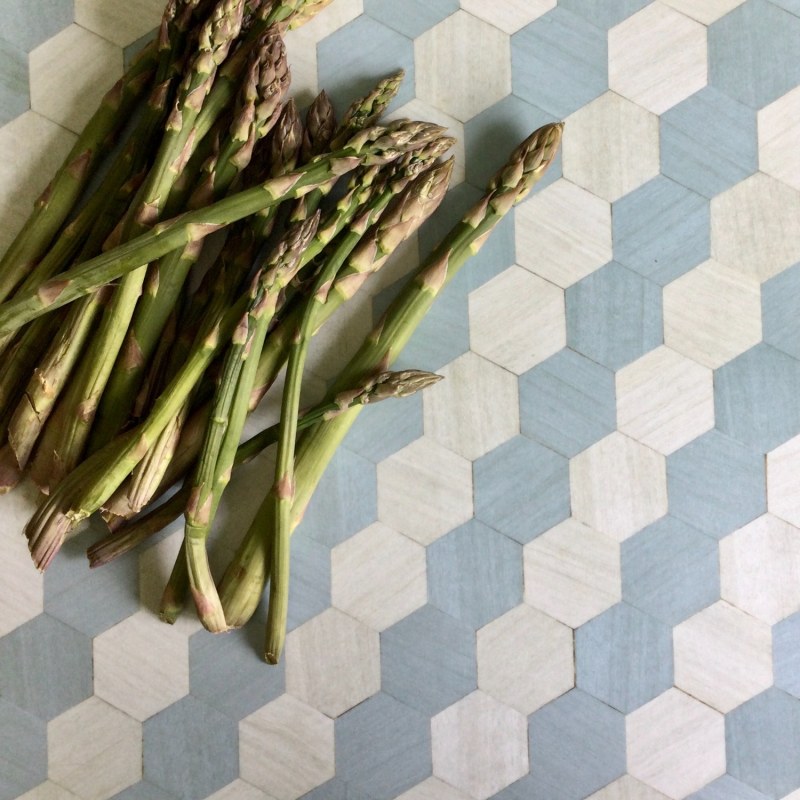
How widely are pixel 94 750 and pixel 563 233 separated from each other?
1.05m

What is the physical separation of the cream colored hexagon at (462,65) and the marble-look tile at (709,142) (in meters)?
0.26

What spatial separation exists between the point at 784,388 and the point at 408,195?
25.1 inches

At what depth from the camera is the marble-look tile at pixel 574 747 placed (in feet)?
4.08

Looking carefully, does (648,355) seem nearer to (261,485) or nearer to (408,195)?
(408,195)

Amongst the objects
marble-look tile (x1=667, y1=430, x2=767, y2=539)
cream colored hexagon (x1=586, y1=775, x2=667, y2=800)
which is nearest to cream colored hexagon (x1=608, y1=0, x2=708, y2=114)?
marble-look tile (x1=667, y1=430, x2=767, y2=539)

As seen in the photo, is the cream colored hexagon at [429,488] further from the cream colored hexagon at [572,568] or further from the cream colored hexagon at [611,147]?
the cream colored hexagon at [611,147]

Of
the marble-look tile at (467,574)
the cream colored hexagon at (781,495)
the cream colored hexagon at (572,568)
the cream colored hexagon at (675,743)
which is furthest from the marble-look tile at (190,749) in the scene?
the cream colored hexagon at (781,495)

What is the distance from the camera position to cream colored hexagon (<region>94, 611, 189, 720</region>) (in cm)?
124

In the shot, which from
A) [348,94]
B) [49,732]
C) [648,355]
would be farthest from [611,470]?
[49,732]

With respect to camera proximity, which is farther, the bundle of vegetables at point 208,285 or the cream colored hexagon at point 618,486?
the cream colored hexagon at point 618,486

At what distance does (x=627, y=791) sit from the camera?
125 centimetres

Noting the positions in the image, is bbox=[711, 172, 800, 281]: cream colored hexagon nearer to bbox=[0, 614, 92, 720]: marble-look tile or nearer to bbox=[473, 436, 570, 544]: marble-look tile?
bbox=[473, 436, 570, 544]: marble-look tile

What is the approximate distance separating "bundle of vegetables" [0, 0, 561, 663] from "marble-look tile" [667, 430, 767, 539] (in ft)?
1.39

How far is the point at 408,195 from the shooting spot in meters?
1.17
